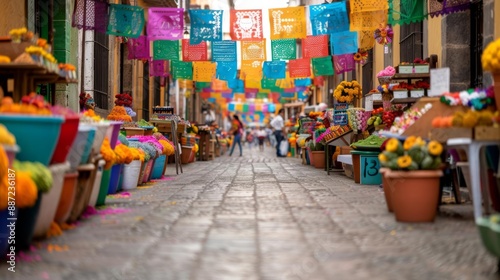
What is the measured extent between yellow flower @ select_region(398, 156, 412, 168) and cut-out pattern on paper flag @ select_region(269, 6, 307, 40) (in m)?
10.0

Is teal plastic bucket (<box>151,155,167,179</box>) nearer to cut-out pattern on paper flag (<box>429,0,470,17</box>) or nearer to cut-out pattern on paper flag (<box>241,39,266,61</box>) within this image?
cut-out pattern on paper flag (<box>429,0,470,17</box>)

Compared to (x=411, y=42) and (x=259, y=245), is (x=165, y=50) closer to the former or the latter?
(x=411, y=42)

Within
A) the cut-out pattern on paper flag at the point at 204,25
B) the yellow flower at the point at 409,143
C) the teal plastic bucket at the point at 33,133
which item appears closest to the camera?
the teal plastic bucket at the point at 33,133

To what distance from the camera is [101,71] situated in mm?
17219

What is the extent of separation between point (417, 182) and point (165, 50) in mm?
13190

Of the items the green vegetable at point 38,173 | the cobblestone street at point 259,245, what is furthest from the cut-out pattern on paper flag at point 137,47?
the green vegetable at point 38,173

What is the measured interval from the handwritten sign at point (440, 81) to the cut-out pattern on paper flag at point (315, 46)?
11325mm

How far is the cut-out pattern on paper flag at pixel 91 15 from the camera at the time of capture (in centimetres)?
1367

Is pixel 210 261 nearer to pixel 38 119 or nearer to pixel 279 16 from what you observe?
pixel 38 119

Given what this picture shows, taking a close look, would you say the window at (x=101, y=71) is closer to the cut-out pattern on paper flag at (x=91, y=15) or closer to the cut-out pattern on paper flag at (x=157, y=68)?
the cut-out pattern on paper flag at (x=91, y=15)

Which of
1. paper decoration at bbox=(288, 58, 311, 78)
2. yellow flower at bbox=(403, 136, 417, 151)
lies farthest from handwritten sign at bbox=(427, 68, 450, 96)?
paper decoration at bbox=(288, 58, 311, 78)

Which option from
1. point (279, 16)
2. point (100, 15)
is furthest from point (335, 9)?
point (100, 15)

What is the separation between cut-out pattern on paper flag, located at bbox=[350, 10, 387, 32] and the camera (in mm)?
14943

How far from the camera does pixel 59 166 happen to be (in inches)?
225
